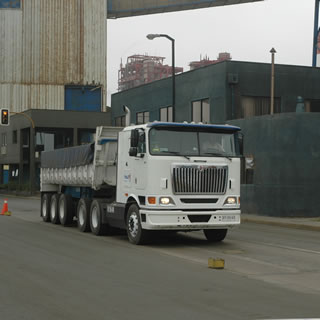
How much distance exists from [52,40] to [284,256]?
57372mm

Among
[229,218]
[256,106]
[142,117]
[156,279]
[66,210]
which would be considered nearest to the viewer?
[156,279]

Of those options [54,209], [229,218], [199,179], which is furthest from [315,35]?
[199,179]

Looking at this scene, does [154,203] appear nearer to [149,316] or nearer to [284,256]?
[284,256]

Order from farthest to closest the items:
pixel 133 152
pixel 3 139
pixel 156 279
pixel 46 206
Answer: pixel 3 139, pixel 46 206, pixel 133 152, pixel 156 279

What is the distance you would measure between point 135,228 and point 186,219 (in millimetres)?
1455

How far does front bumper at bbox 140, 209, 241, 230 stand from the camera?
14953 mm

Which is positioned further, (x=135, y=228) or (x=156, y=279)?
(x=135, y=228)

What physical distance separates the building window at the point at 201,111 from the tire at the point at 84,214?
53.3 feet

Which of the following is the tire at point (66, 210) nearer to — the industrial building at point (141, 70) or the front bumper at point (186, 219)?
the front bumper at point (186, 219)

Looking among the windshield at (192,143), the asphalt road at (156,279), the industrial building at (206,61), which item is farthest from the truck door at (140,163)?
the industrial building at (206,61)

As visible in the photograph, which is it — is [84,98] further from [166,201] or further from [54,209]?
[166,201]

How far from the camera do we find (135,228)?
15828 millimetres

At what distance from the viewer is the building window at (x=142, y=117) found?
41.4 m

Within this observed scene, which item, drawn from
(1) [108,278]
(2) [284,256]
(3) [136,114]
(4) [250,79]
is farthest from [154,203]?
(3) [136,114]
